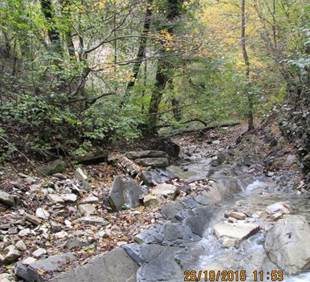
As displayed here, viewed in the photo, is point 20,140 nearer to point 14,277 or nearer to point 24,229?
point 24,229

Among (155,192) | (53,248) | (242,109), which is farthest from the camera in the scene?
(242,109)

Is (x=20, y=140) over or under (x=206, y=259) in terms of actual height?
over

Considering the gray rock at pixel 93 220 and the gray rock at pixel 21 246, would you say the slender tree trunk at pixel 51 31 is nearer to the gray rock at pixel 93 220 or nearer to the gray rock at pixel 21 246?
the gray rock at pixel 93 220

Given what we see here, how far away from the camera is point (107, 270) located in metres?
4.54

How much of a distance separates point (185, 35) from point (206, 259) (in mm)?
7117

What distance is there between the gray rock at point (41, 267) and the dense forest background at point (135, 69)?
2.13m

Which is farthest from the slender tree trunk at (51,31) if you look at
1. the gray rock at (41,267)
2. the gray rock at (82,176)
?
the gray rock at (41,267)

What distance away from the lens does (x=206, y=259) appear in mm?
5148

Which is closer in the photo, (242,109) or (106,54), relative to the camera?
(106,54)

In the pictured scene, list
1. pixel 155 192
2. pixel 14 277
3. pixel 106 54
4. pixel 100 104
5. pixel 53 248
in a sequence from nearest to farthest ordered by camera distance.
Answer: pixel 14 277 < pixel 53 248 < pixel 155 192 < pixel 100 104 < pixel 106 54

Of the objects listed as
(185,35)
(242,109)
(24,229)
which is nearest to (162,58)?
(185,35)

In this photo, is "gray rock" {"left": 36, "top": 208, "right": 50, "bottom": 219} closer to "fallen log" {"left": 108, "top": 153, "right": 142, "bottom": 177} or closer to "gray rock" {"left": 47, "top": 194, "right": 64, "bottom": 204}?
"gray rock" {"left": 47, "top": 194, "right": 64, "bottom": 204}

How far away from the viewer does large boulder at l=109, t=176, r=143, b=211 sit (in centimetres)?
650
